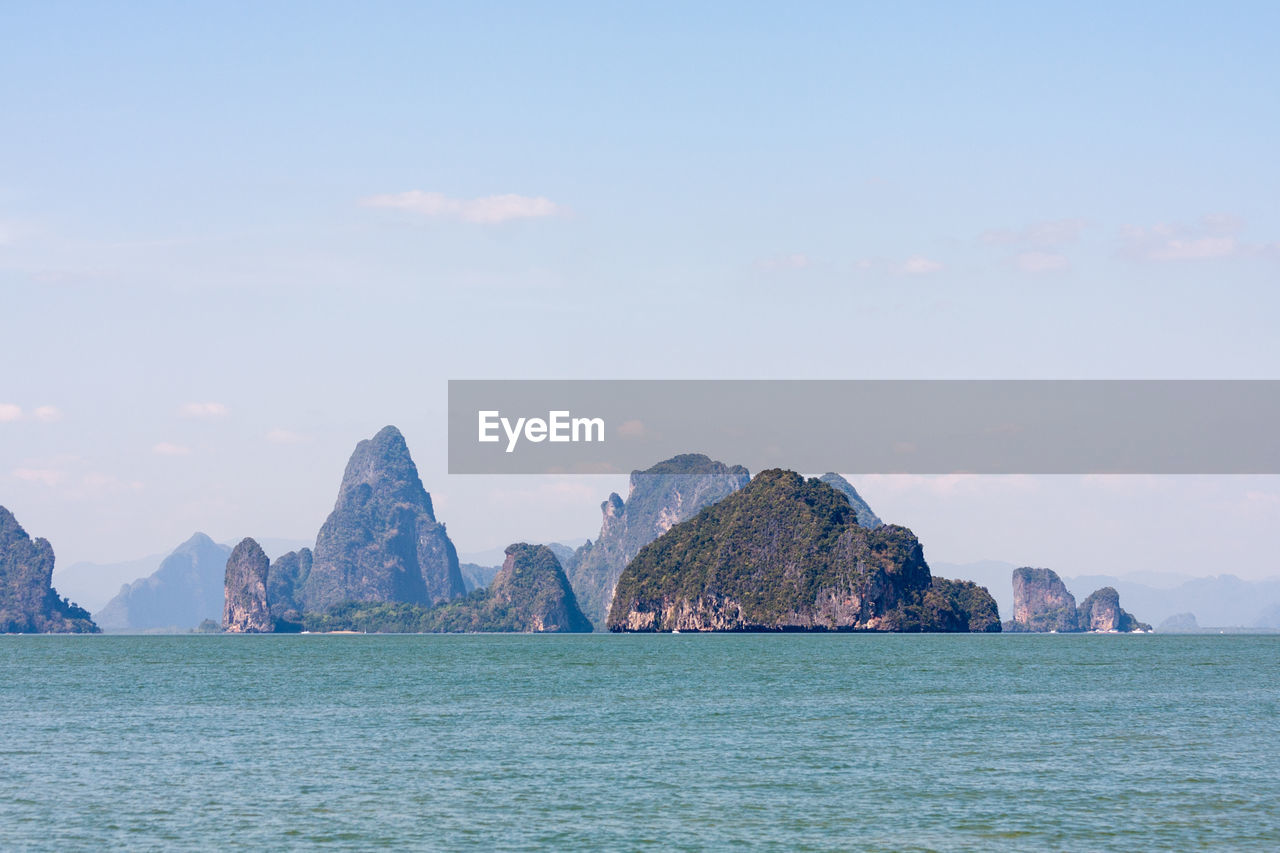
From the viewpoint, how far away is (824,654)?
15262 cm

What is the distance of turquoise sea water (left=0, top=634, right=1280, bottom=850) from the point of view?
3675 centimetres

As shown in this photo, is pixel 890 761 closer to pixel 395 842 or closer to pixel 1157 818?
pixel 1157 818

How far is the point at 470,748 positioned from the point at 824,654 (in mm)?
102395

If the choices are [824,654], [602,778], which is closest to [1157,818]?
[602,778]

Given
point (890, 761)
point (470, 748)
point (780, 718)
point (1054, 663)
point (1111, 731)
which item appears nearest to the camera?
point (890, 761)

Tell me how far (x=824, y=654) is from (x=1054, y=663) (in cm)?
2651

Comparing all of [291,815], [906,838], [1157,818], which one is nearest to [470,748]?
[291,815]

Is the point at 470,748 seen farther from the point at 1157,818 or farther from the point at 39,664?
the point at 39,664

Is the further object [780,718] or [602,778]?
[780,718]

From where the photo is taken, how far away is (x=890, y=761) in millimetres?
50906

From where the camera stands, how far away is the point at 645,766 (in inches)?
1967

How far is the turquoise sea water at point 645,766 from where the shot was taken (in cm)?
3675

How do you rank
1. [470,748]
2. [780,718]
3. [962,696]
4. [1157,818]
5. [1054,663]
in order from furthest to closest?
[1054,663] → [962,696] → [780,718] → [470,748] → [1157,818]

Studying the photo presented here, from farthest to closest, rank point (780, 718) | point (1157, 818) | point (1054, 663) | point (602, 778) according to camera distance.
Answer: point (1054, 663), point (780, 718), point (602, 778), point (1157, 818)
